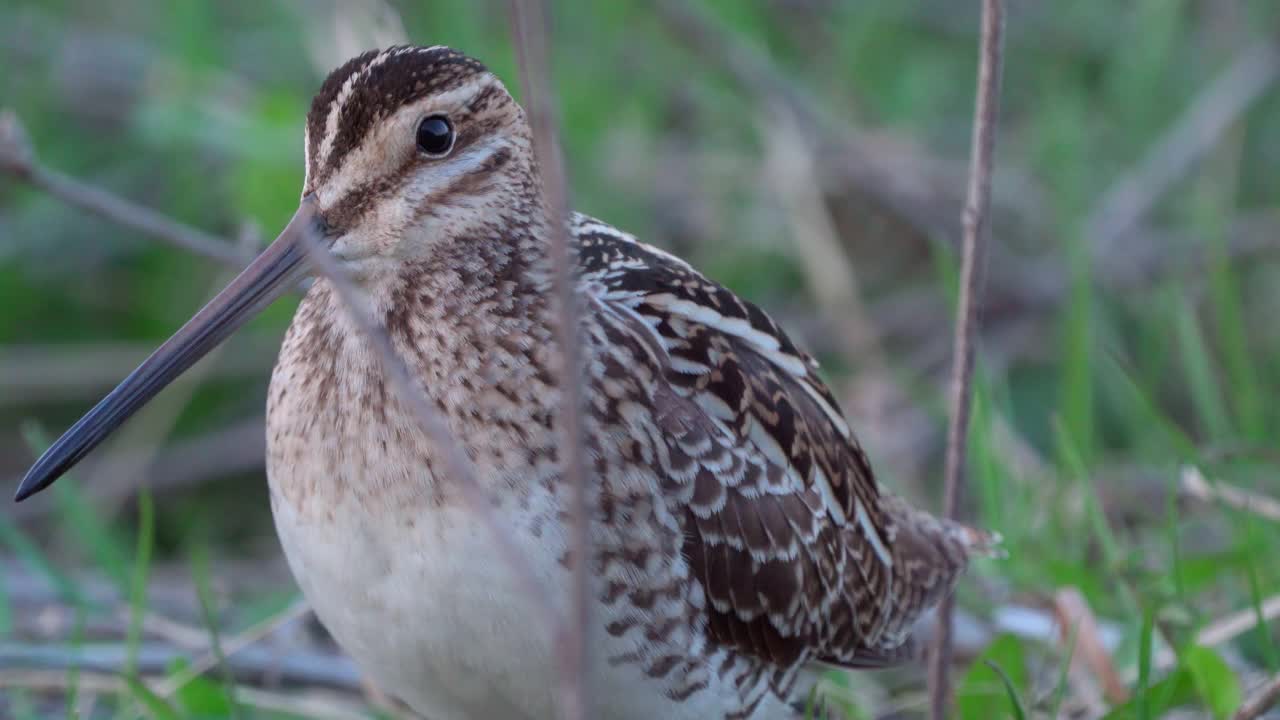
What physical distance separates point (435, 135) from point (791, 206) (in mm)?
2569

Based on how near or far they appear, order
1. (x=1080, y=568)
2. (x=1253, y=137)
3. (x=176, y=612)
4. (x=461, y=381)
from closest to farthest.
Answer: (x=461, y=381)
(x=1080, y=568)
(x=176, y=612)
(x=1253, y=137)

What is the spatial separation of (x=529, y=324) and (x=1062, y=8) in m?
3.98

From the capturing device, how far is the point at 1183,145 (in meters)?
5.42

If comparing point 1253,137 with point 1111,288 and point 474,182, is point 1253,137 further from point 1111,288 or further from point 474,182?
point 474,182

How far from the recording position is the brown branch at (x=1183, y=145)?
529 cm

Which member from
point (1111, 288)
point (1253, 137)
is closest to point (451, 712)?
point (1111, 288)

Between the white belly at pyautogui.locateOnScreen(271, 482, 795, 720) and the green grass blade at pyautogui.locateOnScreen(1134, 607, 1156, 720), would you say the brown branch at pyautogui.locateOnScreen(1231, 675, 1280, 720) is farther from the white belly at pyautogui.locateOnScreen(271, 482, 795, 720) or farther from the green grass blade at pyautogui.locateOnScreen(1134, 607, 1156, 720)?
the white belly at pyautogui.locateOnScreen(271, 482, 795, 720)

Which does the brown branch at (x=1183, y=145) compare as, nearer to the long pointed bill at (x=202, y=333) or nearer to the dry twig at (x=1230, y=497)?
the dry twig at (x=1230, y=497)

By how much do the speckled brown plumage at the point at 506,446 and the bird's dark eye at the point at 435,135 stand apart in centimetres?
2

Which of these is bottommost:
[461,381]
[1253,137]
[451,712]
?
[451,712]

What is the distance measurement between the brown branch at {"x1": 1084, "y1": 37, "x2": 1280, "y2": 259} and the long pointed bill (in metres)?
3.31

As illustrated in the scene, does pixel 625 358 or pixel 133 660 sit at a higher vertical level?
pixel 625 358

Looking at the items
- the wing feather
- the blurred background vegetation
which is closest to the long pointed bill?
the wing feather

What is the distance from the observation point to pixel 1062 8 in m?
6.04
